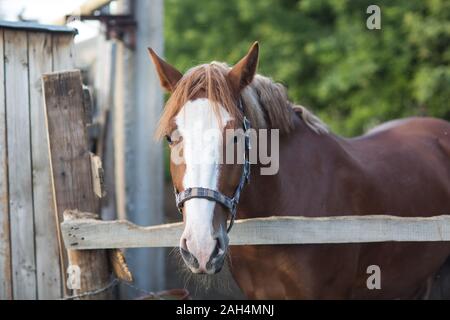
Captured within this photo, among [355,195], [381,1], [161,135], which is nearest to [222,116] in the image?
[161,135]

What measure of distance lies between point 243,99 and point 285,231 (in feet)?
2.05

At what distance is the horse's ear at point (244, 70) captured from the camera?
276 cm

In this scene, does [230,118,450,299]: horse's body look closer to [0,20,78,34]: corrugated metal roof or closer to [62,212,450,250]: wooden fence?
[62,212,450,250]: wooden fence

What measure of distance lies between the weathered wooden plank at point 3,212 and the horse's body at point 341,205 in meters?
1.12

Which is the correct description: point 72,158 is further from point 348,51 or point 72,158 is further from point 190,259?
point 348,51

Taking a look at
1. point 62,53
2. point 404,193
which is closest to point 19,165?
point 62,53

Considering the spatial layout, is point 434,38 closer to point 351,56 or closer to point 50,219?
point 351,56

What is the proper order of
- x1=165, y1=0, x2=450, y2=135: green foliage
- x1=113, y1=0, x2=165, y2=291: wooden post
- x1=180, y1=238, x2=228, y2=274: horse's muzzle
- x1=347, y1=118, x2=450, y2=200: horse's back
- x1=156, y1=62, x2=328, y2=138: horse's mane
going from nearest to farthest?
x1=180, y1=238, x2=228, y2=274: horse's muzzle → x1=156, y1=62, x2=328, y2=138: horse's mane → x1=347, y1=118, x2=450, y2=200: horse's back → x1=113, y1=0, x2=165, y2=291: wooden post → x1=165, y1=0, x2=450, y2=135: green foliage

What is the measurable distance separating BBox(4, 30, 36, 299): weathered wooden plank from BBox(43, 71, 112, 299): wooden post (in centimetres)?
26

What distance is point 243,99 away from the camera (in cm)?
287

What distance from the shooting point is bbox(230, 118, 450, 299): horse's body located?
10.2ft

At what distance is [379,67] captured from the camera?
7.36 metres

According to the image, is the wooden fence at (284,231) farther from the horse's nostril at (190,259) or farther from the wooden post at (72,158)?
the horse's nostril at (190,259)

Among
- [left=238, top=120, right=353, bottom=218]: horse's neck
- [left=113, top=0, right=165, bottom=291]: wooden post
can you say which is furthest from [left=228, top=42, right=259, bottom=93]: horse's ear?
[left=113, top=0, right=165, bottom=291]: wooden post
